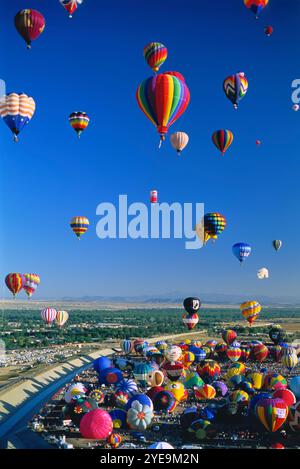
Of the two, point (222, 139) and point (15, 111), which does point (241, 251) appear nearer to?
point (222, 139)

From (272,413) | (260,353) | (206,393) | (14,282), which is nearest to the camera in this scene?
(272,413)

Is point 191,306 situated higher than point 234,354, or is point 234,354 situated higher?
point 191,306

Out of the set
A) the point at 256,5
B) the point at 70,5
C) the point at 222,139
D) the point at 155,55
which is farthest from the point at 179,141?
the point at 70,5

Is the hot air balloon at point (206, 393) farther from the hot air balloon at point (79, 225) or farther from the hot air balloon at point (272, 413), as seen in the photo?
the hot air balloon at point (79, 225)

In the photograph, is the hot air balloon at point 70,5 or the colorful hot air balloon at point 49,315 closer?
the hot air balloon at point 70,5

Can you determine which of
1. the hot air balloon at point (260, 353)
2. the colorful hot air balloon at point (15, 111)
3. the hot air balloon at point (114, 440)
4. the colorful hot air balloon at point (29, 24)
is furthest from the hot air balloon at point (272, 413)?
the colorful hot air balloon at point (29, 24)

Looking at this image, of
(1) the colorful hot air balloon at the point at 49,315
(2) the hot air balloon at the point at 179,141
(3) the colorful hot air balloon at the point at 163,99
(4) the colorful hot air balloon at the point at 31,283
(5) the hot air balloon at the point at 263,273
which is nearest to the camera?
(3) the colorful hot air balloon at the point at 163,99
